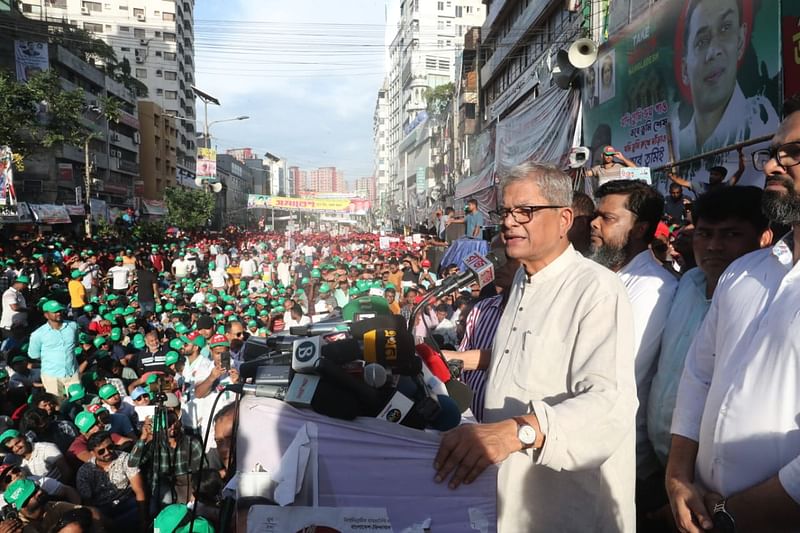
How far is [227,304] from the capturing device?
1359cm

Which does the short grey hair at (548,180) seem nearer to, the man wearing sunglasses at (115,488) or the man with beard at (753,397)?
the man with beard at (753,397)

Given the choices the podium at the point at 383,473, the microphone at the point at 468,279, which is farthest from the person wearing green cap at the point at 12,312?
the podium at the point at 383,473

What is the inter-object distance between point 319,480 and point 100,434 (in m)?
5.28

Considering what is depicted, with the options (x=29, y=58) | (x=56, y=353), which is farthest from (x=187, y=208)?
(x=56, y=353)

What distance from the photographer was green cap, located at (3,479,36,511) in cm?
471

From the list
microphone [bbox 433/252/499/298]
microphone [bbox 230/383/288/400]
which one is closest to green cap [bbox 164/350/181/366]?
microphone [bbox 433/252/499/298]

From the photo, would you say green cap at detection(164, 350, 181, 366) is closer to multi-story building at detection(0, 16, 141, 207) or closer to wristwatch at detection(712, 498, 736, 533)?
wristwatch at detection(712, 498, 736, 533)

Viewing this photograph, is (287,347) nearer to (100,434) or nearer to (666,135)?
(100,434)


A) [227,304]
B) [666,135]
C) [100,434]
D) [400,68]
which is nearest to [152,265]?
[227,304]

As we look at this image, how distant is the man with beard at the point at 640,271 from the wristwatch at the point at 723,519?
727 mm

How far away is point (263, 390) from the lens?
161 cm

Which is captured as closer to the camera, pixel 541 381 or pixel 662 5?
pixel 541 381

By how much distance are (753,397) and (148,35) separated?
280 ft

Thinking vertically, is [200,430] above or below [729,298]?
below
